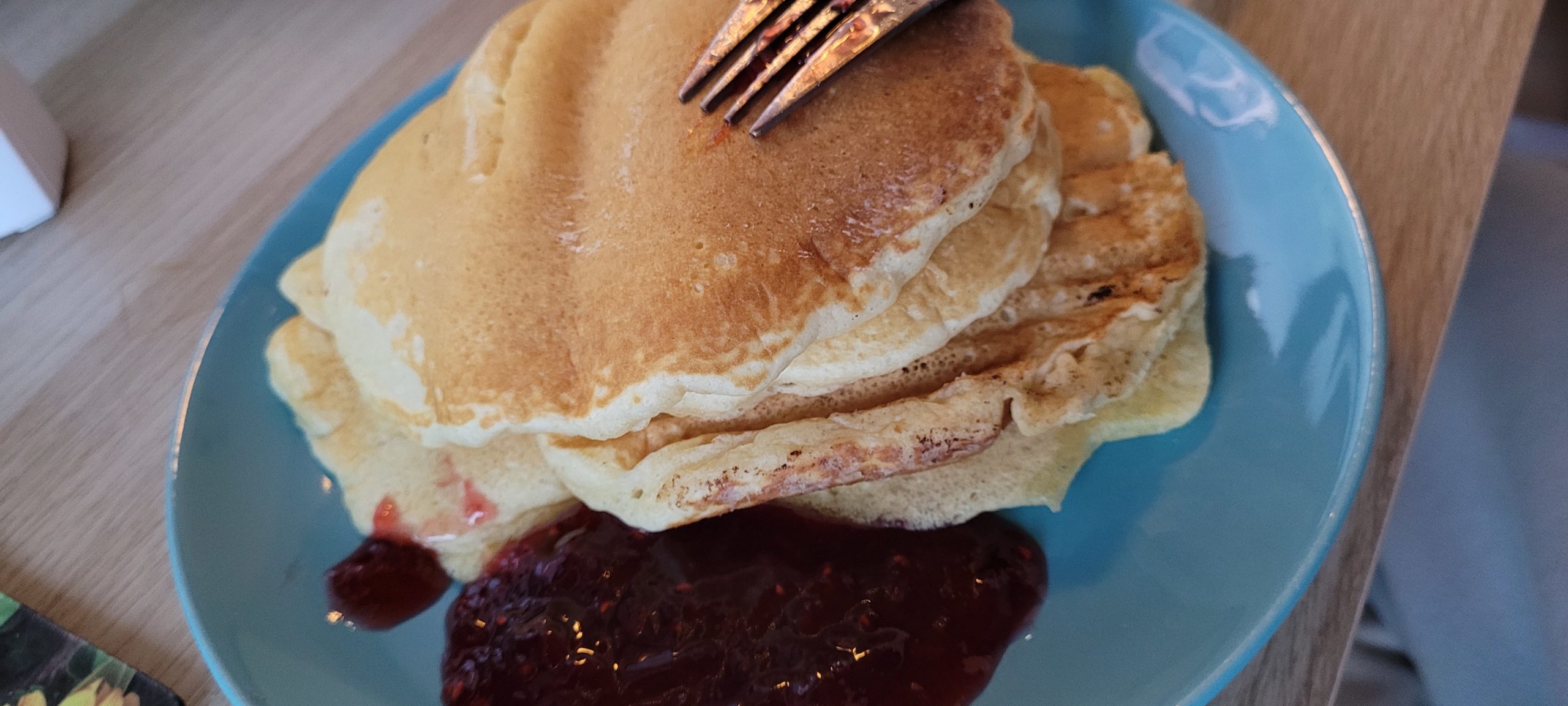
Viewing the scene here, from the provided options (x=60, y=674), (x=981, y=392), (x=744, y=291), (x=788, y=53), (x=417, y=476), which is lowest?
(x=60, y=674)

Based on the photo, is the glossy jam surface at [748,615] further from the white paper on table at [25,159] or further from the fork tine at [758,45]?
the white paper on table at [25,159]

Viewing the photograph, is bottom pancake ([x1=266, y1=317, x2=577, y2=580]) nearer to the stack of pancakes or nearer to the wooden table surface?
the stack of pancakes

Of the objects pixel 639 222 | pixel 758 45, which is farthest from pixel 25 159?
pixel 758 45

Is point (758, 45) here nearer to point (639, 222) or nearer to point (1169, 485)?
point (639, 222)

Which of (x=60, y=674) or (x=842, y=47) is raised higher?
(x=842, y=47)

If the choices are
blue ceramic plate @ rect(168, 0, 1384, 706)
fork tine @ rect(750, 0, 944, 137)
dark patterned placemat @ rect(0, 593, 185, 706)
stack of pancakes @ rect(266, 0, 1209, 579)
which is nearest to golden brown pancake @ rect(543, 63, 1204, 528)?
stack of pancakes @ rect(266, 0, 1209, 579)

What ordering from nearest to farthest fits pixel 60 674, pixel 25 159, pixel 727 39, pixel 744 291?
pixel 744 291 → pixel 727 39 → pixel 60 674 → pixel 25 159

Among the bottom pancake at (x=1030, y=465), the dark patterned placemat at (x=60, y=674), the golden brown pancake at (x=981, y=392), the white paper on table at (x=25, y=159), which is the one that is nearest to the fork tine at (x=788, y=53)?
the golden brown pancake at (x=981, y=392)
